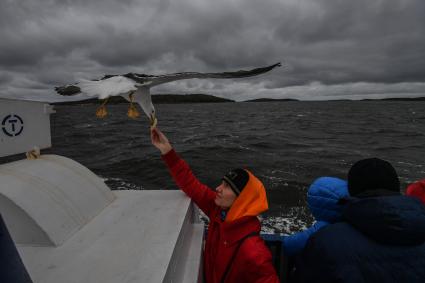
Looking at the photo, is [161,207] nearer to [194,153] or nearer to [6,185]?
[6,185]

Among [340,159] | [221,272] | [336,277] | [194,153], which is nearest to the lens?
[336,277]

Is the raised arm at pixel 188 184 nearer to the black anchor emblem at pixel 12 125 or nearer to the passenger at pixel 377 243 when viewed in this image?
the black anchor emblem at pixel 12 125

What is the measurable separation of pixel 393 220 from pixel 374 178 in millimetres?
365

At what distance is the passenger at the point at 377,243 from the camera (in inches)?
60.7

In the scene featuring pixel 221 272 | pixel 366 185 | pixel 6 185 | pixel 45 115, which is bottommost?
pixel 221 272

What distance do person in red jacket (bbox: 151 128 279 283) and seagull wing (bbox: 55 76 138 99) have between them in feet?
3.70

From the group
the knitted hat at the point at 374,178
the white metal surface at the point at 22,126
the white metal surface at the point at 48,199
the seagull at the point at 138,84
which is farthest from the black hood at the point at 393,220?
the white metal surface at the point at 22,126

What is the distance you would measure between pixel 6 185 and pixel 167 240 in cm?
145

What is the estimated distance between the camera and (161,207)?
3.18 m

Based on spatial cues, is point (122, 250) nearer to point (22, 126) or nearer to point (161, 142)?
point (161, 142)

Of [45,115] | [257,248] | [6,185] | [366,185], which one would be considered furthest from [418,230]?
[45,115]

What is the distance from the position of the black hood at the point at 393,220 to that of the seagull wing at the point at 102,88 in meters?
1.77

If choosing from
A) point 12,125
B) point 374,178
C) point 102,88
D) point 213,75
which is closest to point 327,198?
point 374,178

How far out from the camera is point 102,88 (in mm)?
2406
